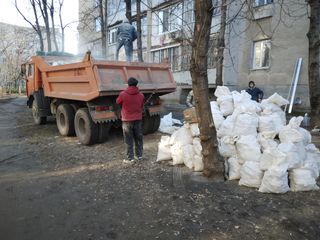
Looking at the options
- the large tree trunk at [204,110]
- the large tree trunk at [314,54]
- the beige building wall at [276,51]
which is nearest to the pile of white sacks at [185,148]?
the large tree trunk at [204,110]

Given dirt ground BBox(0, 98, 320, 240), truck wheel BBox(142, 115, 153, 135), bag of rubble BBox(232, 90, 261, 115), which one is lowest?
dirt ground BBox(0, 98, 320, 240)

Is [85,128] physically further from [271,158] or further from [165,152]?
[271,158]

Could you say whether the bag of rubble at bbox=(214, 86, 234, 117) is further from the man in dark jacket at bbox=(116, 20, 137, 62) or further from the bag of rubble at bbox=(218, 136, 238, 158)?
the man in dark jacket at bbox=(116, 20, 137, 62)

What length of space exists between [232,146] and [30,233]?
3.07m

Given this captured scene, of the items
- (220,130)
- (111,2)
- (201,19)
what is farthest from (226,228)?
(111,2)

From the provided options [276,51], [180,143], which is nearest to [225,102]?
[180,143]

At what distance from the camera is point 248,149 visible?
4.77m

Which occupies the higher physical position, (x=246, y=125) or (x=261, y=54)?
(x=261, y=54)

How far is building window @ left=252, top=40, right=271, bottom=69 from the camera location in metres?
14.4

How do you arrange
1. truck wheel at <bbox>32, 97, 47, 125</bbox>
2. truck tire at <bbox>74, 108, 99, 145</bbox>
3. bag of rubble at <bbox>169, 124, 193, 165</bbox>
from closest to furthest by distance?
bag of rubble at <bbox>169, 124, 193, 165</bbox> < truck tire at <bbox>74, 108, 99, 145</bbox> < truck wheel at <bbox>32, 97, 47, 125</bbox>

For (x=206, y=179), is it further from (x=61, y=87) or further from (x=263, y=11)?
(x=263, y=11)

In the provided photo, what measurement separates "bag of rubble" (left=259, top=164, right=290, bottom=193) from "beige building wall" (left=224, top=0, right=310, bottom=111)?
A: 8.22 meters

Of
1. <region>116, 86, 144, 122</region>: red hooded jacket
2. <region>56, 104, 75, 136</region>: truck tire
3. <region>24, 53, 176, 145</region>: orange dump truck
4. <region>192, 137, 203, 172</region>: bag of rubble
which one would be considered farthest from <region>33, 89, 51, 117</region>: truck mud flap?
<region>192, 137, 203, 172</region>: bag of rubble

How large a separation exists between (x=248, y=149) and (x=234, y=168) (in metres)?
0.36
